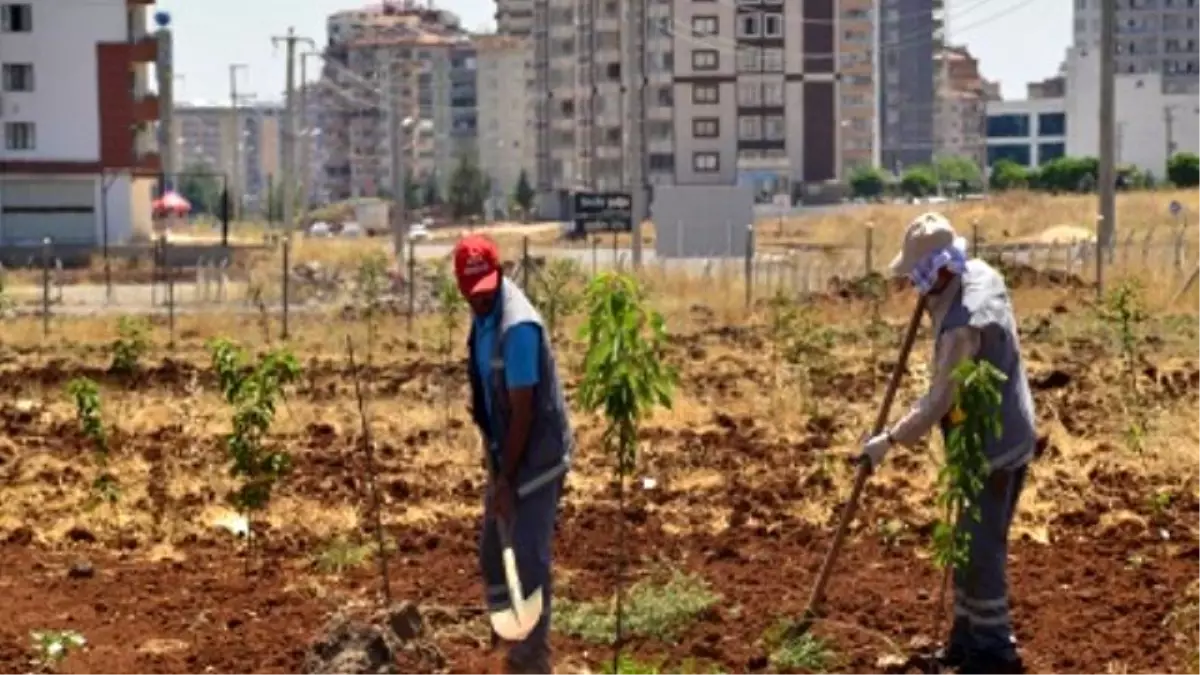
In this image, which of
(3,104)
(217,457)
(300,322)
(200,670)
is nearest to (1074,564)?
(200,670)

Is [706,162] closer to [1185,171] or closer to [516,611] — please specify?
[1185,171]

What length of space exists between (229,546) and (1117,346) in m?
13.1

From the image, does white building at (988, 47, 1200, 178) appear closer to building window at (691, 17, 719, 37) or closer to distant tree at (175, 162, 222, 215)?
building window at (691, 17, 719, 37)

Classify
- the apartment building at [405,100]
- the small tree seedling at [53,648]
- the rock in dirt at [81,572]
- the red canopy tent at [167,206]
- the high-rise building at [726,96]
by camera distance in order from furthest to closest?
the apartment building at [405,100]
the high-rise building at [726,96]
the red canopy tent at [167,206]
the rock in dirt at [81,572]
the small tree seedling at [53,648]

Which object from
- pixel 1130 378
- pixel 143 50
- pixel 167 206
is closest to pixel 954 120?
pixel 167 206

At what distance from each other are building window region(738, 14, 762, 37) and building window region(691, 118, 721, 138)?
4945 mm

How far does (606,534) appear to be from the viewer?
12.8 m

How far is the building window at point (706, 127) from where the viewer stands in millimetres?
108562

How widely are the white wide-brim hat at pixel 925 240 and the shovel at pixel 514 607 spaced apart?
1.75 meters

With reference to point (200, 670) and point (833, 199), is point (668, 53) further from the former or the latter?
point (200, 670)

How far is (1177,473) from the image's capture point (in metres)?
14.4

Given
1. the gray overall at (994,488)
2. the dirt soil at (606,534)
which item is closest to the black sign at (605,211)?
the dirt soil at (606,534)

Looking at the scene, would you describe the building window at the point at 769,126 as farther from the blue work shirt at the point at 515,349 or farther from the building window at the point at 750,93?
the blue work shirt at the point at 515,349

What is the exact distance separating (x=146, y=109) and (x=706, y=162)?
3840cm
